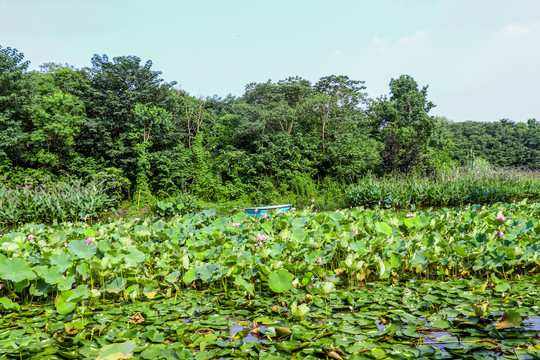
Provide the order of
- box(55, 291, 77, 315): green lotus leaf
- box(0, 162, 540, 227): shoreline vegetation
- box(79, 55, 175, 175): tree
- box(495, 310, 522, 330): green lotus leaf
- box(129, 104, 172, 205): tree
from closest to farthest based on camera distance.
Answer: box(495, 310, 522, 330): green lotus leaf → box(55, 291, 77, 315): green lotus leaf → box(0, 162, 540, 227): shoreline vegetation → box(129, 104, 172, 205): tree → box(79, 55, 175, 175): tree

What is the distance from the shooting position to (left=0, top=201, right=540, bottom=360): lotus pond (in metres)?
1.52

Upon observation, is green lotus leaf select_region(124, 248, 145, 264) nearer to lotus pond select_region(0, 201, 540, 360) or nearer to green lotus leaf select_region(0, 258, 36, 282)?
lotus pond select_region(0, 201, 540, 360)

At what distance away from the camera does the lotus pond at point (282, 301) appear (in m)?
1.52

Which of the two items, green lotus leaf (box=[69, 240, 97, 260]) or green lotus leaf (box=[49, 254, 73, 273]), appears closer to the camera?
green lotus leaf (box=[49, 254, 73, 273])

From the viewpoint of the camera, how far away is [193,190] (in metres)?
13.0

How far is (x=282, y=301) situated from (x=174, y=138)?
41.1ft

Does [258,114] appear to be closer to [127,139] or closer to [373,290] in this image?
[127,139]

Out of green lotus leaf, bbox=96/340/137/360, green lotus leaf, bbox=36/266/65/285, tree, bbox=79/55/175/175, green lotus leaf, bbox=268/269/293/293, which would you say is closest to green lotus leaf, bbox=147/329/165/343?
green lotus leaf, bbox=96/340/137/360

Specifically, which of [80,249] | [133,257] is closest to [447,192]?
[133,257]

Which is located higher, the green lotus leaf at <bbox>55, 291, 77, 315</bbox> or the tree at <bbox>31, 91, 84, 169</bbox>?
the tree at <bbox>31, 91, 84, 169</bbox>

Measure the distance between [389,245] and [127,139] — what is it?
12.5m

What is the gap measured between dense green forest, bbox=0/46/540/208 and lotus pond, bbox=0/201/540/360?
9425mm

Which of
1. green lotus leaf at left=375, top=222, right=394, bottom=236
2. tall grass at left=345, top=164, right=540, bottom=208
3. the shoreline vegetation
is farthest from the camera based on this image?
tall grass at left=345, top=164, right=540, bottom=208

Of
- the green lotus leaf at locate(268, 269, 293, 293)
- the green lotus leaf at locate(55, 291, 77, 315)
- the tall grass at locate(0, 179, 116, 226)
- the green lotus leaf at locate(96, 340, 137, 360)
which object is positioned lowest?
the tall grass at locate(0, 179, 116, 226)
